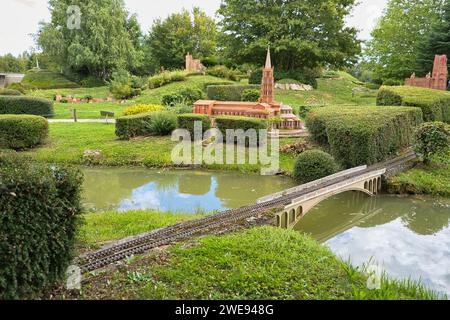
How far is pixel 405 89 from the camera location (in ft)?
72.3

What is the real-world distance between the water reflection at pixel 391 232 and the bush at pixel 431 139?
283cm

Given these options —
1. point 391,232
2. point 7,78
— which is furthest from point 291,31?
point 7,78

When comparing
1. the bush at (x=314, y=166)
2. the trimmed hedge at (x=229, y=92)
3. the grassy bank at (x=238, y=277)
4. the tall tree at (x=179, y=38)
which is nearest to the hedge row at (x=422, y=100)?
the bush at (x=314, y=166)

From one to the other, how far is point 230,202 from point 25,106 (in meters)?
16.4

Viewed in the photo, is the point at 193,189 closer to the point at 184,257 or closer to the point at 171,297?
the point at 184,257

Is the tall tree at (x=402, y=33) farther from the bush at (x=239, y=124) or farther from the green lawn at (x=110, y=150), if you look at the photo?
the green lawn at (x=110, y=150)

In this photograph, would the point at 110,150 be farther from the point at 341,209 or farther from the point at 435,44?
the point at 435,44

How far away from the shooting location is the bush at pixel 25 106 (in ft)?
71.2

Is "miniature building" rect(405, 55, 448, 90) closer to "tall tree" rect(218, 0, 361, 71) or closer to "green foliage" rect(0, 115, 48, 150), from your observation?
"tall tree" rect(218, 0, 361, 71)

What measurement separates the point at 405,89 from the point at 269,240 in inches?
734

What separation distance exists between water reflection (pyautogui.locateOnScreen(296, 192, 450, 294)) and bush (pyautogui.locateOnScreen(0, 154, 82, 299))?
497cm

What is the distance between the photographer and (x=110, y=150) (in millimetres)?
16828

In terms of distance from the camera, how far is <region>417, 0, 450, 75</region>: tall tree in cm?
3133

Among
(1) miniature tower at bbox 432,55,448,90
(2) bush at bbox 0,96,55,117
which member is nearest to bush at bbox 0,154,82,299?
(2) bush at bbox 0,96,55,117
